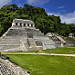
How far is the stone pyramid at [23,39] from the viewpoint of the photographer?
30.2m

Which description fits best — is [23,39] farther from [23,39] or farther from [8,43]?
[8,43]

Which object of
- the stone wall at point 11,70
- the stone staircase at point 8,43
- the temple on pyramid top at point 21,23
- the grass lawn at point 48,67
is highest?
the temple on pyramid top at point 21,23

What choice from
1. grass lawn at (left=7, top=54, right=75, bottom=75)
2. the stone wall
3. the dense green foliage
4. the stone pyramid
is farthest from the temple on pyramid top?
the stone wall

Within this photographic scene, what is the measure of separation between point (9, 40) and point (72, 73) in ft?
82.0

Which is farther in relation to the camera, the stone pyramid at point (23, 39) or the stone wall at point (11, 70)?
the stone pyramid at point (23, 39)

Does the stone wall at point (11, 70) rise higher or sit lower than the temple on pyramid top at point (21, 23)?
lower

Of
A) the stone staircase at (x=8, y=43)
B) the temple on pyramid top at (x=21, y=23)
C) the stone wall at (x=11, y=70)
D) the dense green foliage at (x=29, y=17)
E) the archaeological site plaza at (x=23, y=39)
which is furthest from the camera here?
the dense green foliage at (x=29, y=17)

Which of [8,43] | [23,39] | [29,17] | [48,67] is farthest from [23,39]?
[29,17]

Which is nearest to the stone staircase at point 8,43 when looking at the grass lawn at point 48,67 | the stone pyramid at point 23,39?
the stone pyramid at point 23,39

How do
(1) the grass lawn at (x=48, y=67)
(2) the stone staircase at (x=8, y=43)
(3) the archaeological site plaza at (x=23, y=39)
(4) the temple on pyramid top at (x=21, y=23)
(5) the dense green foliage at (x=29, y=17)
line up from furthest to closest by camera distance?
(5) the dense green foliage at (x=29, y=17), (4) the temple on pyramid top at (x=21, y=23), (3) the archaeological site plaza at (x=23, y=39), (2) the stone staircase at (x=8, y=43), (1) the grass lawn at (x=48, y=67)

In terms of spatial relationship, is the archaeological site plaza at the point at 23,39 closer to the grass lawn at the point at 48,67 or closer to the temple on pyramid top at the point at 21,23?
the temple on pyramid top at the point at 21,23

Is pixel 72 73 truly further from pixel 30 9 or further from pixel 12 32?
pixel 30 9

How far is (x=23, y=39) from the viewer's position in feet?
112

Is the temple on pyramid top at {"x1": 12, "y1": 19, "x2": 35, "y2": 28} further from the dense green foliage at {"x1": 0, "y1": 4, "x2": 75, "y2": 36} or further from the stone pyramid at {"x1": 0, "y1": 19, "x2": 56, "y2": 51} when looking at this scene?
the dense green foliage at {"x1": 0, "y1": 4, "x2": 75, "y2": 36}
